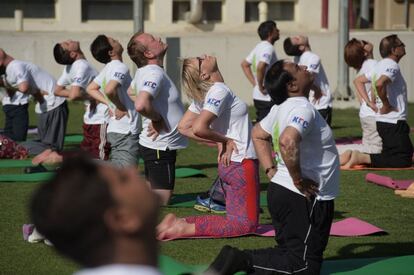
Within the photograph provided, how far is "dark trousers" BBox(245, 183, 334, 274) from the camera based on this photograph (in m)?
6.00

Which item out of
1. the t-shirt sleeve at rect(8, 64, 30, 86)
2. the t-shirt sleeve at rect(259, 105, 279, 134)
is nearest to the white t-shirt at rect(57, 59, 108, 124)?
the t-shirt sleeve at rect(8, 64, 30, 86)

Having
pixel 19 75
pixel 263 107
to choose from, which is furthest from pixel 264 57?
pixel 19 75

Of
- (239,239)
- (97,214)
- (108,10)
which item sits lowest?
(239,239)

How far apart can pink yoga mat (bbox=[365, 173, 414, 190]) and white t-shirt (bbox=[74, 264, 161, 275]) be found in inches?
322

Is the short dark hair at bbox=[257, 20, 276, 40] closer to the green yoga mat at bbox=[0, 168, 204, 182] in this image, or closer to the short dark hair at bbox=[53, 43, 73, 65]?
the short dark hair at bbox=[53, 43, 73, 65]

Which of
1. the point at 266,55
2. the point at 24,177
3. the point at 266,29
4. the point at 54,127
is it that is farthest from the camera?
the point at 266,29

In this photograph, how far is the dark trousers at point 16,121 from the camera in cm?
1415

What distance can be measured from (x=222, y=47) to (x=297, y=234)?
17.1 m

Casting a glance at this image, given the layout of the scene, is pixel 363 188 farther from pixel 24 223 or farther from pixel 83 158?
pixel 83 158

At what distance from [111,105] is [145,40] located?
4.70ft

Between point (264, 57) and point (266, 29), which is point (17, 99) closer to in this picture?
point (264, 57)

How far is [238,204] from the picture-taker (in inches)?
295

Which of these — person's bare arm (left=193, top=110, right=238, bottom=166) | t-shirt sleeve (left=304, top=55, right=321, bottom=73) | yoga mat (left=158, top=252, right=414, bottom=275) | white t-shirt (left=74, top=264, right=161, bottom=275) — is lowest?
yoga mat (left=158, top=252, right=414, bottom=275)

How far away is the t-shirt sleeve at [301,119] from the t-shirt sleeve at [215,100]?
4.88ft
